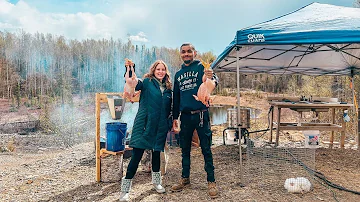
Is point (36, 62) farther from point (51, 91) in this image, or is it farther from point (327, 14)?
point (327, 14)

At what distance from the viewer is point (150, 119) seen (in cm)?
310

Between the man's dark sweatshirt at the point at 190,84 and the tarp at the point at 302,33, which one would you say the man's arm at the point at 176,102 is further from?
the tarp at the point at 302,33

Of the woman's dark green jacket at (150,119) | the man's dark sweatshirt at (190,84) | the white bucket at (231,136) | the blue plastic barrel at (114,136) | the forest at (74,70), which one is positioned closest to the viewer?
the woman's dark green jacket at (150,119)

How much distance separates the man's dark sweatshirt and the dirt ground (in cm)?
112

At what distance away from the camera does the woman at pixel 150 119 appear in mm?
3078

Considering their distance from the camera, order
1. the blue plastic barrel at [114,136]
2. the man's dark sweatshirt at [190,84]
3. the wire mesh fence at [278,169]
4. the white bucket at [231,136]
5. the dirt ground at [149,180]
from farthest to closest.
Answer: the white bucket at [231,136] < the blue plastic barrel at [114,136] < the wire mesh fence at [278,169] < the dirt ground at [149,180] < the man's dark sweatshirt at [190,84]

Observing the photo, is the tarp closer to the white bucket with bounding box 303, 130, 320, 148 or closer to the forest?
the white bucket with bounding box 303, 130, 320, 148

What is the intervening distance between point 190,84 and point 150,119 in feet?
2.03

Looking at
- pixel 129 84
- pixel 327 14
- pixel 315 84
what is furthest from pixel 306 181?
pixel 315 84

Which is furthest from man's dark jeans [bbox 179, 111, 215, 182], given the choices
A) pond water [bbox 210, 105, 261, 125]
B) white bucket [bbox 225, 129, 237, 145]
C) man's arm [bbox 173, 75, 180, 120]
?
pond water [bbox 210, 105, 261, 125]

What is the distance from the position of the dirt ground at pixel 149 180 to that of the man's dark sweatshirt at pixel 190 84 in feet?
3.67

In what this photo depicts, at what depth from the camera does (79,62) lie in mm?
19781

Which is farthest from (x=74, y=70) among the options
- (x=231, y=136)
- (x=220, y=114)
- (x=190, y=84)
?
(x=190, y=84)

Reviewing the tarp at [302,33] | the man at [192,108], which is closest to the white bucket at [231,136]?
the tarp at [302,33]
